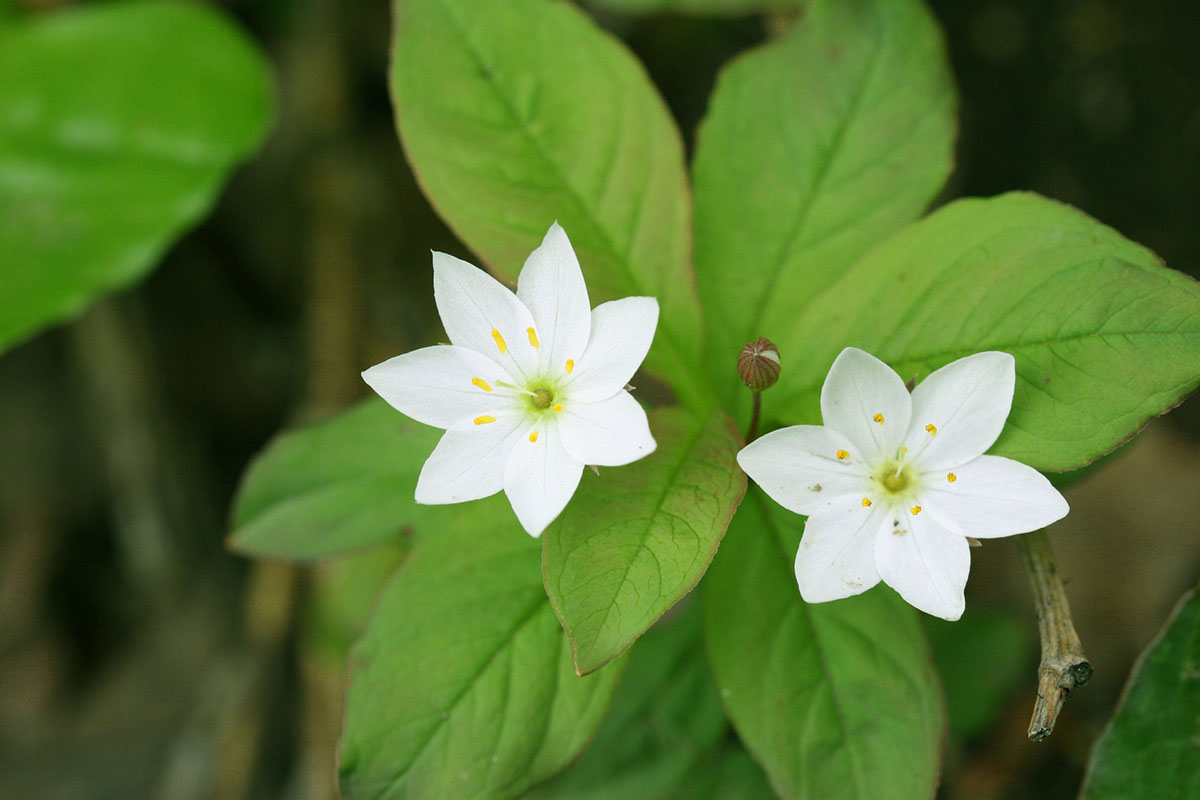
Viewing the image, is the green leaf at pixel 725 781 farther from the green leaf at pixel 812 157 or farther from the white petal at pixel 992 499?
the white petal at pixel 992 499

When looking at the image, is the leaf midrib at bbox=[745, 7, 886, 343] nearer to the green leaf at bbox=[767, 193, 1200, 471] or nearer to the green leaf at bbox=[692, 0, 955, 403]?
the green leaf at bbox=[692, 0, 955, 403]

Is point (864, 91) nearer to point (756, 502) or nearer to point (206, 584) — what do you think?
point (756, 502)

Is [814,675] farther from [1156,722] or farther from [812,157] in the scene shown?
[812,157]

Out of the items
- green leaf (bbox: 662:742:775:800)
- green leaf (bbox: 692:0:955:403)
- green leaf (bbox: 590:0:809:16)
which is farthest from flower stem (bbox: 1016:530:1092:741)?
green leaf (bbox: 590:0:809:16)

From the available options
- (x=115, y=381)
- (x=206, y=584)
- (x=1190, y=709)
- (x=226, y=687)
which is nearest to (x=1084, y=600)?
(x=1190, y=709)

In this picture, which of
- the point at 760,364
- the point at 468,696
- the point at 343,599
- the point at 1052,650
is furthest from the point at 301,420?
the point at 1052,650

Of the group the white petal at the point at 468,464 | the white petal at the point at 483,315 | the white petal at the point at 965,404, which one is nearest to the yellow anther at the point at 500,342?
the white petal at the point at 483,315

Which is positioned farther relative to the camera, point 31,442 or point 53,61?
point 31,442
